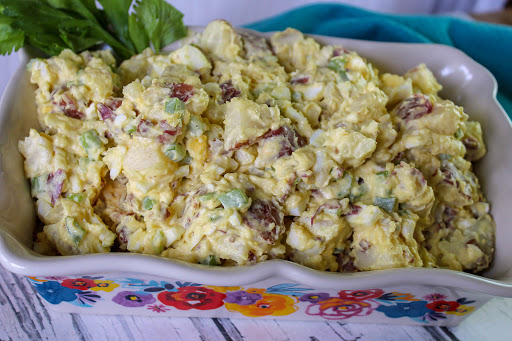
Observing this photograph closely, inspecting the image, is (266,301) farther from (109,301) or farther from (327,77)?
(327,77)

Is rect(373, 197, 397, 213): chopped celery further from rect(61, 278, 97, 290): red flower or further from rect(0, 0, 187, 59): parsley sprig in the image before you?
rect(0, 0, 187, 59): parsley sprig

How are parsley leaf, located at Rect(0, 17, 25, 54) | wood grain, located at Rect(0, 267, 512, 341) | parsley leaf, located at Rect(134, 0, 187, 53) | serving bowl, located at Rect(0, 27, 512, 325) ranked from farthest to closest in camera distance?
parsley leaf, located at Rect(134, 0, 187, 53), parsley leaf, located at Rect(0, 17, 25, 54), wood grain, located at Rect(0, 267, 512, 341), serving bowl, located at Rect(0, 27, 512, 325)

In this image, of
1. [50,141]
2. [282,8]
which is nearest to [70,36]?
[50,141]

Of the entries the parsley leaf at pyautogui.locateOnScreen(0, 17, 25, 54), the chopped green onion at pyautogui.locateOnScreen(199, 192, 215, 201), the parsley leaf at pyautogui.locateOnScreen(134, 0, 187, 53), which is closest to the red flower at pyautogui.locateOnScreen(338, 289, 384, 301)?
the chopped green onion at pyautogui.locateOnScreen(199, 192, 215, 201)

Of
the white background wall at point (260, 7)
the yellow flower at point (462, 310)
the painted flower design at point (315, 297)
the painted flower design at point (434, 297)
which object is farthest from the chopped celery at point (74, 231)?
the white background wall at point (260, 7)

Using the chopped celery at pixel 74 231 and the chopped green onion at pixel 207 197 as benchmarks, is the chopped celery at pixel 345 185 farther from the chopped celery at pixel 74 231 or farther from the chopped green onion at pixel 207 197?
the chopped celery at pixel 74 231

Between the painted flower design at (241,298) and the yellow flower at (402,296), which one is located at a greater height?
the yellow flower at (402,296)
